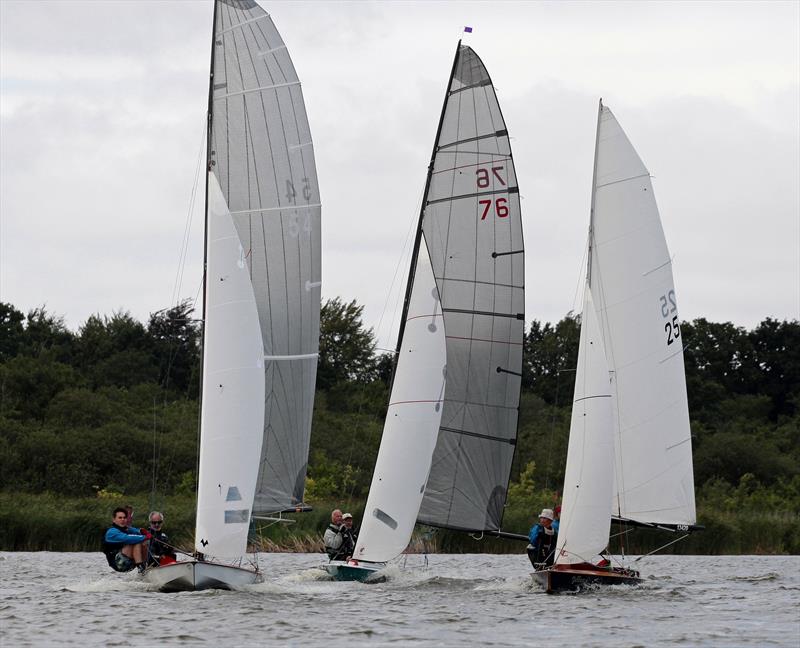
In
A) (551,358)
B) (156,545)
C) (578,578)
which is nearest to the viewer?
(578,578)

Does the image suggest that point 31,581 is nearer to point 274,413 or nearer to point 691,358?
point 274,413

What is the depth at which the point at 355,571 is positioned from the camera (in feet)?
85.4

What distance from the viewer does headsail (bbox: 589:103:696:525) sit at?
2675 cm

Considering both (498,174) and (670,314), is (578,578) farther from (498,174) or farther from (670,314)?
(498,174)

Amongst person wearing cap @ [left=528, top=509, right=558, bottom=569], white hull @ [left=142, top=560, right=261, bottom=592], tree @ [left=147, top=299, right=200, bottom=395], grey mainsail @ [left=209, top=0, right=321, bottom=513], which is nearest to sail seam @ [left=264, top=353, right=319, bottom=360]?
grey mainsail @ [left=209, top=0, right=321, bottom=513]

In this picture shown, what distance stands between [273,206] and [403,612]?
296 inches

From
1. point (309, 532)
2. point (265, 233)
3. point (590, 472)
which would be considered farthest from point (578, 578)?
point (309, 532)

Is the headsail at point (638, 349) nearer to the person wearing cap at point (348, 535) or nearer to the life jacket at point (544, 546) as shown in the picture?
the life jacket at point (544, 546)

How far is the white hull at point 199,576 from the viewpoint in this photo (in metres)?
22.5

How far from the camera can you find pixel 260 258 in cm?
2591

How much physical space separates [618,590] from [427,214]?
7.20m

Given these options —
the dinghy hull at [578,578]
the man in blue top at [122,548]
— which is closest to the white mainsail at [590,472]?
the dinghy hull at [578,578]

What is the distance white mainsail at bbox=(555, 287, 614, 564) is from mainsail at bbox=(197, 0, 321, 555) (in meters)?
4.85

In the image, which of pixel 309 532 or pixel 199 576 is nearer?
pixel 199 576
